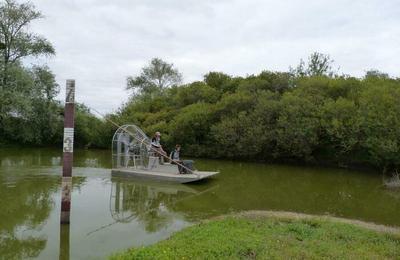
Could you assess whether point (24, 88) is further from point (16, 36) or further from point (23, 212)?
point (23, 212)

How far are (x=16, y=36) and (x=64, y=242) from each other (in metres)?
35.5

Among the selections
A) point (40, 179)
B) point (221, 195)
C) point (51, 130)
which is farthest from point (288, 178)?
point (51, 130)

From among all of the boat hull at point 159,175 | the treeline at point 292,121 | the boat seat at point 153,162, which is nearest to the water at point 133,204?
the boat hull at point 159,175

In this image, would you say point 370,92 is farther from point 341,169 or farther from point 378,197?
point 378,197

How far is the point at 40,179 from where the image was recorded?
1894 cm

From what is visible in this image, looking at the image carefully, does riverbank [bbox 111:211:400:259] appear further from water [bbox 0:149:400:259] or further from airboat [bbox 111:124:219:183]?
airboat [bbox 111:124:219:183]

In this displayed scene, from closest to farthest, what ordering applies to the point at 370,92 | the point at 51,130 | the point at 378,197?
the point at 378,197
the point at 370,92
the point at 51,130

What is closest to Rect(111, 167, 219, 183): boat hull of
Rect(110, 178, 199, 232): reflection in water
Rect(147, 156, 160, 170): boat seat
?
Rect(147, 156, 160, 170): boat seat

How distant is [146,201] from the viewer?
1510cm

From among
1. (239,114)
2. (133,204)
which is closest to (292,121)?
(239,114)

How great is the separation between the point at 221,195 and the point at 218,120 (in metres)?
19.7

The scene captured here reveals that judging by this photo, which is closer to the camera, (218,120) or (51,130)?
(218,120)

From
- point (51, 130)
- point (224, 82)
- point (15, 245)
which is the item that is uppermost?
point (224, 82)

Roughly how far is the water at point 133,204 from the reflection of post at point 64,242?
0.07 feet
